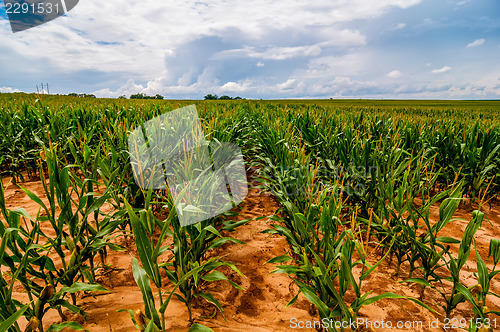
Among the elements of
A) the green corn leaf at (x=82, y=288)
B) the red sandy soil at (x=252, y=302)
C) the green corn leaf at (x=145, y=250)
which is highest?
the green corn leaf at (x=145, y=250)

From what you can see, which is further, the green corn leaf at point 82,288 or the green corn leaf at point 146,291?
the green corn leaf at point 82,288

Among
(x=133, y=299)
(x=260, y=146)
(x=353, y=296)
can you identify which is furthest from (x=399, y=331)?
(x=260, y=146)

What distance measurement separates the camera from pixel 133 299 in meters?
1.68

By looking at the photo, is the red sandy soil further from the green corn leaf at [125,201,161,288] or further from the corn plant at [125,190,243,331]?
the green corn leaf at [125,201,161,288]

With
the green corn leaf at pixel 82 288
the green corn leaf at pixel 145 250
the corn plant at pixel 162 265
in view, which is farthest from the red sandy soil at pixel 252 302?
the green corn leaf at pixel 145 250

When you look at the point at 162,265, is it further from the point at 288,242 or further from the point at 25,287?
the point at 288,242

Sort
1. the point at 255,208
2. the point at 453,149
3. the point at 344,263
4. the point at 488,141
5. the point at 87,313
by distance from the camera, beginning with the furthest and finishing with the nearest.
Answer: the point at 453,149
the point at 488,141
the point at 255,208
the point at 87,313
the point at 344,263

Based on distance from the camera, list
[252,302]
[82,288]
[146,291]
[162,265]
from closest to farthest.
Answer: [146,291] → [82,288] → [162,265] → [252,302]

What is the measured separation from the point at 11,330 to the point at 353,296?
6.37ft

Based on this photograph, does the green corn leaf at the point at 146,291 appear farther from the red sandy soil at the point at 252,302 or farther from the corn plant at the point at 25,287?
the red sandy soil at the point at 252,302

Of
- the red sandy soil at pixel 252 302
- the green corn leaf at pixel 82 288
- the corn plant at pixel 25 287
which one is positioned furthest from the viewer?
the red sandy soil at pixel 252 302

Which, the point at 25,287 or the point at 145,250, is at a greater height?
the point at 145,250

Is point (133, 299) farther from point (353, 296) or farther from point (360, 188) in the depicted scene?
point (360, 188)

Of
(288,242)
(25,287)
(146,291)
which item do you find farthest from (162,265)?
(288,242)
